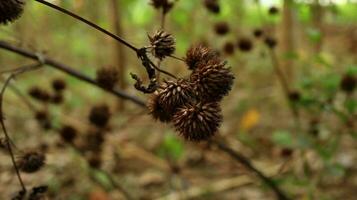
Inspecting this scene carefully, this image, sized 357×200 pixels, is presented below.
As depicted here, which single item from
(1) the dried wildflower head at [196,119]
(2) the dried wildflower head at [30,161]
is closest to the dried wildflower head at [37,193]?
(2) the dried wildflower head at [30,161]

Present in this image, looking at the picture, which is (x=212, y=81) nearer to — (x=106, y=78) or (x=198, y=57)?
(x=198, y=57)

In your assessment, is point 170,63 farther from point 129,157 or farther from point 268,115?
point 129,157

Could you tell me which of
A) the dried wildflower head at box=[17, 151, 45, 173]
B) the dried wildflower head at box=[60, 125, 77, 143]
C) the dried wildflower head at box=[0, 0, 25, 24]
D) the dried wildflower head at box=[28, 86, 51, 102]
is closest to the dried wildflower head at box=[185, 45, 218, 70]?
the dried wildflower head at box=[0, 0, 25, 24]

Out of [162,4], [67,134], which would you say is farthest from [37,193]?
[67,134]

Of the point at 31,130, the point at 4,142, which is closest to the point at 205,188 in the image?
the point at 4,142

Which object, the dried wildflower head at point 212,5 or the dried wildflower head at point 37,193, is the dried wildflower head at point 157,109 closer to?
the dried wildflower head at point 37,193
